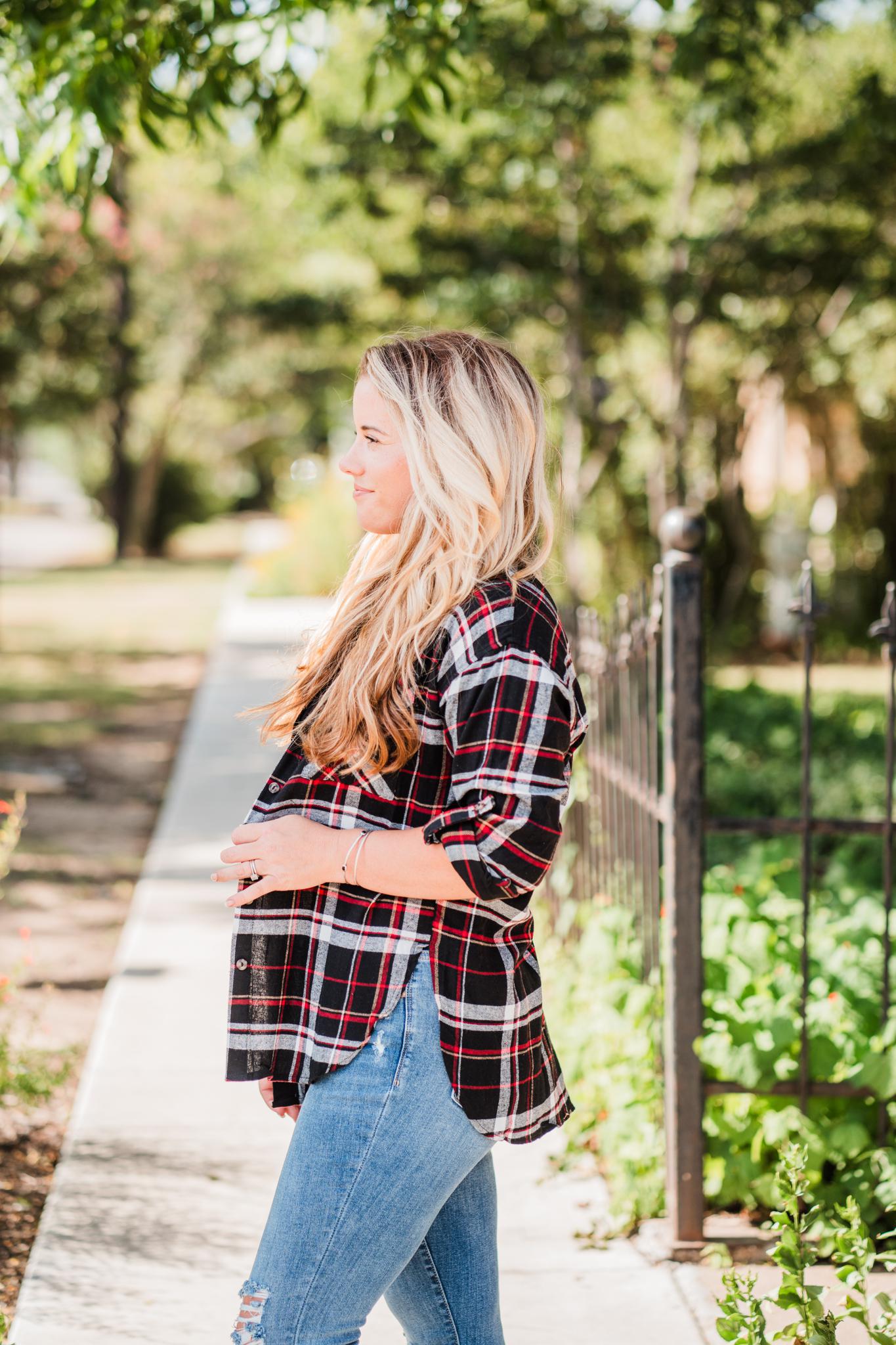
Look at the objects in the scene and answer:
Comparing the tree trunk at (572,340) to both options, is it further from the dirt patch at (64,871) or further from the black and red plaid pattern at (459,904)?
the black and red plaid pattern at (459,904)

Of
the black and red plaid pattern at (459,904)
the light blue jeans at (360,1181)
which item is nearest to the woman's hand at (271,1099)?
the black and red plaid pattern at (459,904)

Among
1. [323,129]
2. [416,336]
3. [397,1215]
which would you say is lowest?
[397,1215]

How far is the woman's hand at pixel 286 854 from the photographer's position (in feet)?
5.73

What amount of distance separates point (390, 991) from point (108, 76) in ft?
9.11

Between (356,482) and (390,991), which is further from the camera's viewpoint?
(356,482)

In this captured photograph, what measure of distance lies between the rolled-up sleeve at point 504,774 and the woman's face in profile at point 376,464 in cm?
27

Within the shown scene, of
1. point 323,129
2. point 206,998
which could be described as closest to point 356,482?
point 206,998

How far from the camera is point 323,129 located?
11.1 meters

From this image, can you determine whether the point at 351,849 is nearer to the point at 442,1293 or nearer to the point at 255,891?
the point at 255,891

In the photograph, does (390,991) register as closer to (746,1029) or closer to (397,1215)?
(397,1215)

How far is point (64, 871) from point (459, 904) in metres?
5.47

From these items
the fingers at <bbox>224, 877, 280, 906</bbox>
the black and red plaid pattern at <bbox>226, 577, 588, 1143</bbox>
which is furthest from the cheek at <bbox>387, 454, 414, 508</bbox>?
the fingers at <bbox>224, 877, 280, 906</bbox>

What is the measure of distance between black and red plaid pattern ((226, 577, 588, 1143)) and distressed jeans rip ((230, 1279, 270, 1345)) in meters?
0.26

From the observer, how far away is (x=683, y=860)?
9.99 ft
